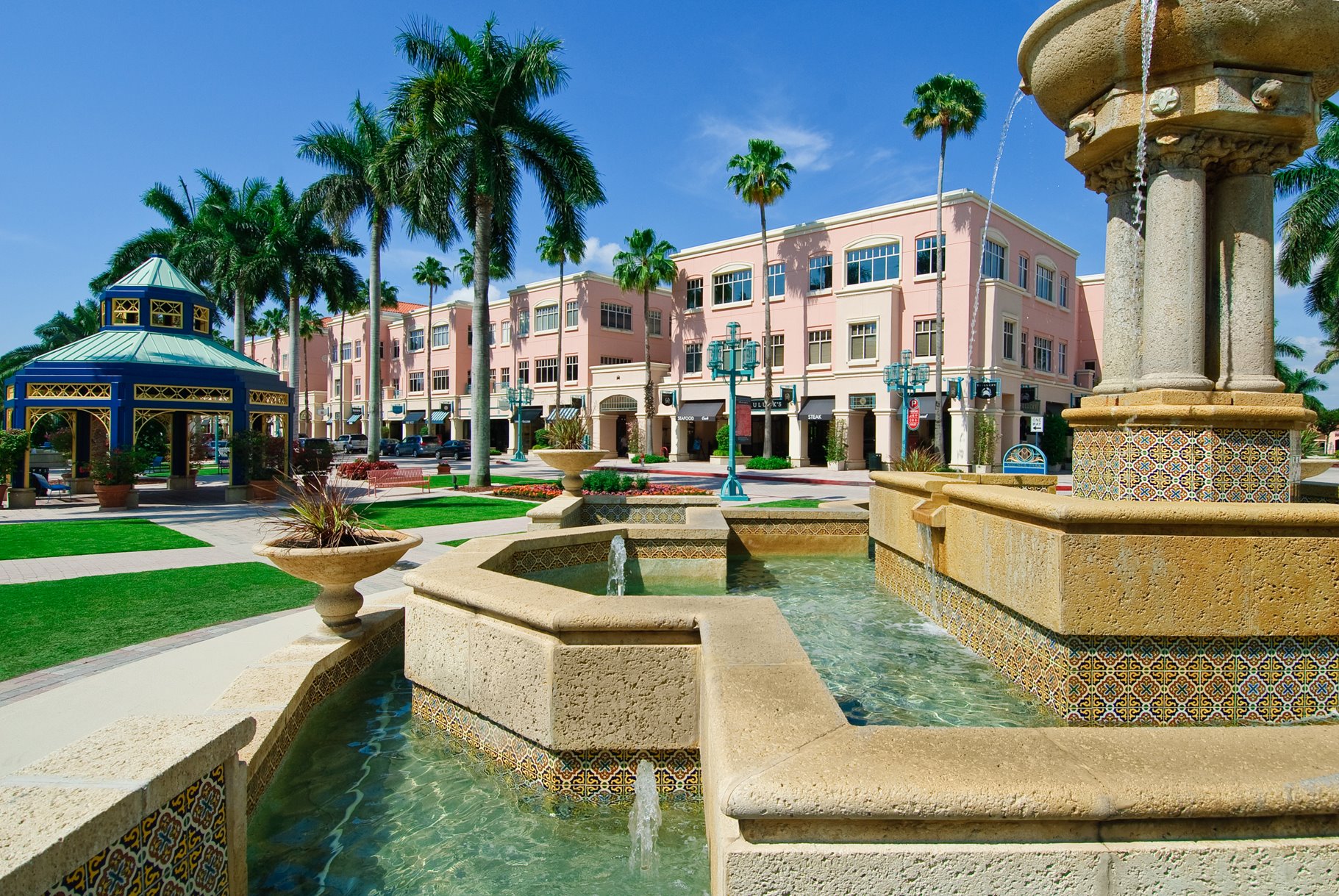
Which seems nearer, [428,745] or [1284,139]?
[428,745]

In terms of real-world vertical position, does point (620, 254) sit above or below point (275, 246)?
above

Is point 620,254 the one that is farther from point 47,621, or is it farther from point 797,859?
point 797,859

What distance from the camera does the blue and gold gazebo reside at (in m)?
18.1

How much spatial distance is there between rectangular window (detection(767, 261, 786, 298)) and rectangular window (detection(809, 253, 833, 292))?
72.4 inches

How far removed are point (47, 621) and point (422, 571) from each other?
4793 millimetres

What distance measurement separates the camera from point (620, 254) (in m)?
48.1

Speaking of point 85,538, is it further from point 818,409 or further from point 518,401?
point 518,401

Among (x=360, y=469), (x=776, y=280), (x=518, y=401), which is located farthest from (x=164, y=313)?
(x=776, y=280)

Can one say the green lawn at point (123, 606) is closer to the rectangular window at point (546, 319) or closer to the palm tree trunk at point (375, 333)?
the palm tree trunk at point (375, 333)

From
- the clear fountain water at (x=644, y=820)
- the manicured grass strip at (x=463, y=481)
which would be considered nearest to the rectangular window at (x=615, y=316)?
the manicured grass strip at (x=463, y=481)

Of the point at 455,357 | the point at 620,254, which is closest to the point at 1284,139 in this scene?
the point at 620,254

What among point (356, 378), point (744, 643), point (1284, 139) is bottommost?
point (744, 643)

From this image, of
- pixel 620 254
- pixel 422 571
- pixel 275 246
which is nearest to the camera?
pixel 422 571

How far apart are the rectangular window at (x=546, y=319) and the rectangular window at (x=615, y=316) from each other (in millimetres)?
3890
